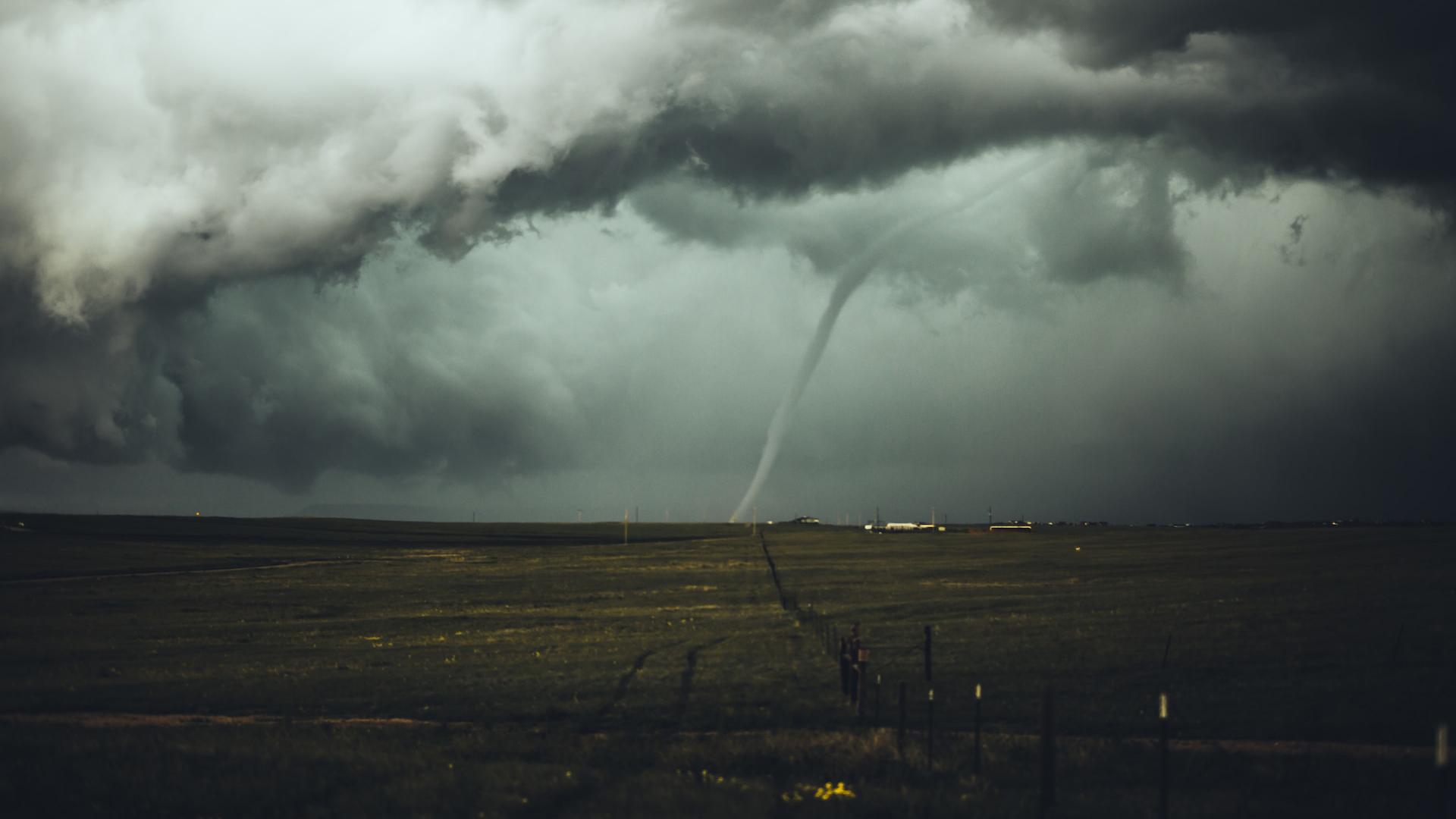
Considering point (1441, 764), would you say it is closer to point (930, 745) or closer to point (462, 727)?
point (930, 745)

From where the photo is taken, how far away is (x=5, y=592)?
8538 cm

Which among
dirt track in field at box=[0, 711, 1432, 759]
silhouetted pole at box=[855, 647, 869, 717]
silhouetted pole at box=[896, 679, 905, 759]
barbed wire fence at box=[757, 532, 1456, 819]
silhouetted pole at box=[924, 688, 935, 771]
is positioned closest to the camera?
barbed wire fence at box=[757, 532, 1456, 819]

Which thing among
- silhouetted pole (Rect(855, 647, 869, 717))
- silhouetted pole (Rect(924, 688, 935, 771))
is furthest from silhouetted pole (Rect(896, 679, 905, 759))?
silhouetted pole (Rect(855, 647, 869, 717))

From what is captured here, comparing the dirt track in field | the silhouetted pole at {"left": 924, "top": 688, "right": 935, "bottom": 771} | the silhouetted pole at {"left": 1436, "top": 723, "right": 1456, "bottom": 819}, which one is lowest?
the dirt track in field

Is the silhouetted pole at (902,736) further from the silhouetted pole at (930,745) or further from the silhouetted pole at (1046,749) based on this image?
the silhouetted pole at (1046,749)

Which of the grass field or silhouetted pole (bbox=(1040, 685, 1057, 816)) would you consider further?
the grass field

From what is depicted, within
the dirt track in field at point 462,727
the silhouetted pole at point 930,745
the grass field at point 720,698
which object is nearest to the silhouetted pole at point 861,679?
the grass field at point 720,698

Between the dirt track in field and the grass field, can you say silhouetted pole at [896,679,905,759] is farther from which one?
the dirt track in field

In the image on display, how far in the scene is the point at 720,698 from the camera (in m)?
32.2

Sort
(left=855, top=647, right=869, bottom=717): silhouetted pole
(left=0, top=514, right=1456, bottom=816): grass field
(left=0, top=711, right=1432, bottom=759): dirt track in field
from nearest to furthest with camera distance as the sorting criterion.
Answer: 1. (left=0, top=514, right=1456, bottom=816): grass field
2. (left=0, top=711, right=1432, bottom=759): dirt track in field
3. (left=855, top=647, right=869, bottom=717): silhouetted pole

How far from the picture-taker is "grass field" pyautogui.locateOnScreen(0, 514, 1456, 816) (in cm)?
2053

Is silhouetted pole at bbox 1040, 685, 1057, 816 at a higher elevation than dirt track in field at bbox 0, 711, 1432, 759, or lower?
higher

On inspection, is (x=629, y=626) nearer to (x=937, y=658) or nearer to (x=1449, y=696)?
(x=937, y=658)

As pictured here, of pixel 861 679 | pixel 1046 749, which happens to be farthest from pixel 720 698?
pixel 1046 749
